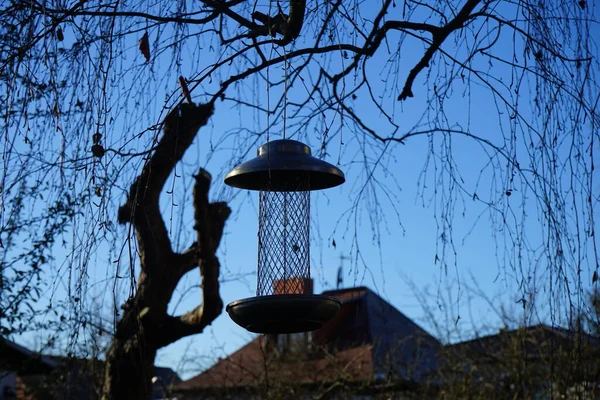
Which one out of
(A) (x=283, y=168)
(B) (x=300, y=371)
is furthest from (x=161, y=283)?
(B) (x=300, y=371)

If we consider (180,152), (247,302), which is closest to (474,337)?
(180,152)

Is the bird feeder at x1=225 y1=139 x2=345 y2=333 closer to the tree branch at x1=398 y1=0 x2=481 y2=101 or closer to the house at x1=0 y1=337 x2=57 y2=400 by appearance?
the tree branch at x1=398 y1=0 x2=481 y2=101

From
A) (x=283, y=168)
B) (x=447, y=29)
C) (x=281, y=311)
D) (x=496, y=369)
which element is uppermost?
(x=447, y=29)

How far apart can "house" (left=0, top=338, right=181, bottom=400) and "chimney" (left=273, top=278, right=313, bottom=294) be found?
76 centimetres

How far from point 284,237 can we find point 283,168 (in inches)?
24.2

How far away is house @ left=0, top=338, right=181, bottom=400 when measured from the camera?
159 inches

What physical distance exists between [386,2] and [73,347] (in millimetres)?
1804

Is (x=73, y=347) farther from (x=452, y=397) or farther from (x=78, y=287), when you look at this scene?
(x=452, y=397)

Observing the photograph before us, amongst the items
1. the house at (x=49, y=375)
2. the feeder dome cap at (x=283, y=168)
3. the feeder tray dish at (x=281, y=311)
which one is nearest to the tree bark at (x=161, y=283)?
the house at (x=49, y=375)

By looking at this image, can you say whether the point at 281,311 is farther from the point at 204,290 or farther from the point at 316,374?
the point at 316,374

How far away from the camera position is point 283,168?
2.56m

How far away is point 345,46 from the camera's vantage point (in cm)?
329

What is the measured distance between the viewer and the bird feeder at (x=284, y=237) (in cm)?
250

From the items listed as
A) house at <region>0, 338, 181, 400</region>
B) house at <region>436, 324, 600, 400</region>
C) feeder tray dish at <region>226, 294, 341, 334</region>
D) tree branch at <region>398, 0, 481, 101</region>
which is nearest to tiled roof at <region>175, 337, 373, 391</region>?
house at <region>0, 338, 181, 400</region>
